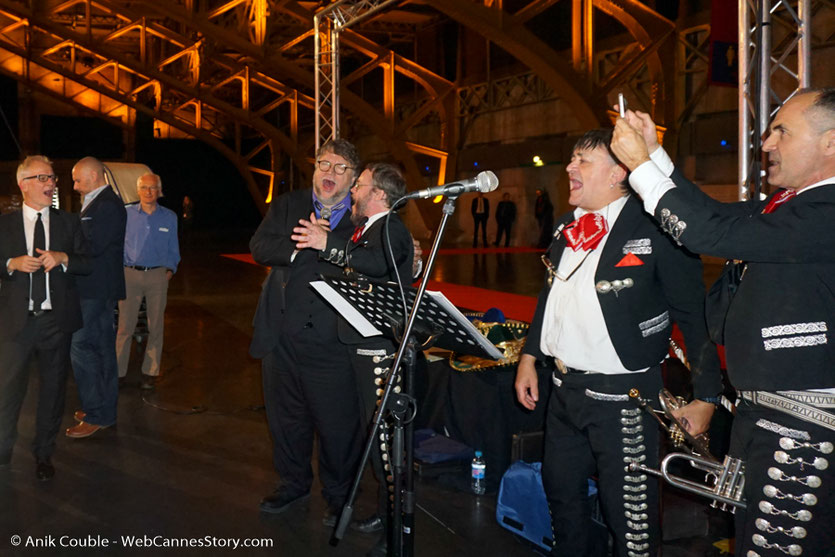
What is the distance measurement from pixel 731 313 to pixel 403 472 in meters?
1.10

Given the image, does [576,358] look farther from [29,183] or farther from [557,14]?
[557,14]

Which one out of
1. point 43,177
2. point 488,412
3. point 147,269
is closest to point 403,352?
point 488,412

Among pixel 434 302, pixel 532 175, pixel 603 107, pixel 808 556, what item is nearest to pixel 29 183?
pixel 434 302

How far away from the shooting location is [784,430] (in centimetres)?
201

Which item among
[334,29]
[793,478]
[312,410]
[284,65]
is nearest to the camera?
[793,478]

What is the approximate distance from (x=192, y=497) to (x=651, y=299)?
104 inches

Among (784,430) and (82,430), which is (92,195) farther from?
(784,430)

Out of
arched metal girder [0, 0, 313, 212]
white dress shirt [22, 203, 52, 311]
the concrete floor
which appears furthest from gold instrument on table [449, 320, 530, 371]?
arched metal girder [0, 0, 313, 212]

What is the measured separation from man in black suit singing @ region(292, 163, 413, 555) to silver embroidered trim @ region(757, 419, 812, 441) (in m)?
1.59

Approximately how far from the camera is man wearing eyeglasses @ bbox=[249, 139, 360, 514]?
11.7ft

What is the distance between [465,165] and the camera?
21.1m

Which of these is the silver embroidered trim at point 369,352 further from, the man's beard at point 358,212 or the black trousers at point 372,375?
the man's beard at point 358,212

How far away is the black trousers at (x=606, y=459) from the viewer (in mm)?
2523

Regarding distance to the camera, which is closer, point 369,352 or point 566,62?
point 369,352
